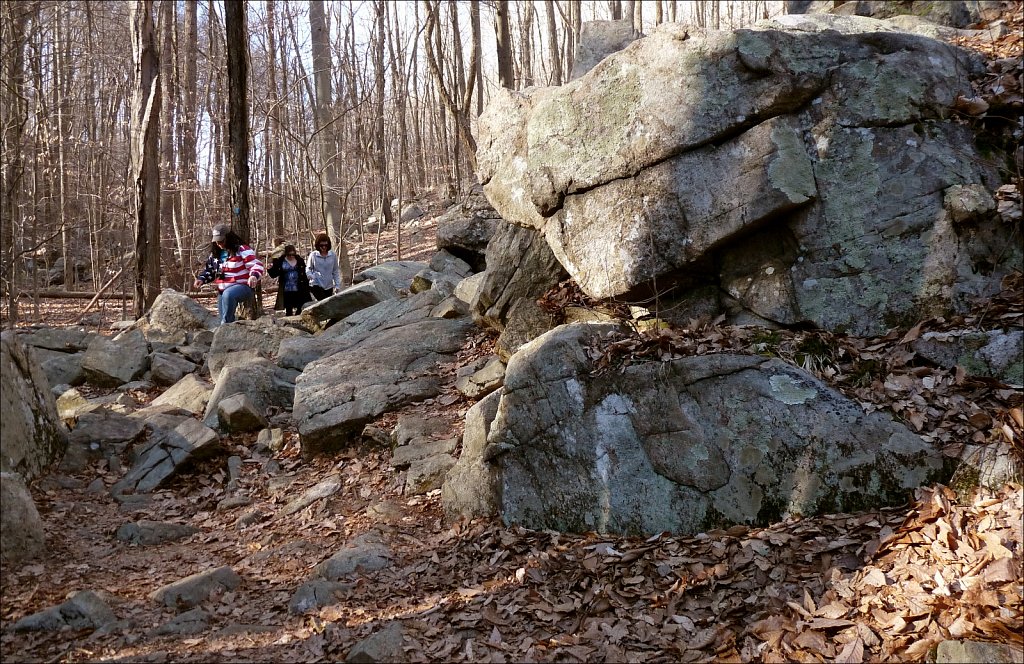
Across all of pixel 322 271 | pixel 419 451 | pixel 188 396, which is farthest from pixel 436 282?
pixel 419 451

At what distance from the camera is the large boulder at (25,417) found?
632 centimetres

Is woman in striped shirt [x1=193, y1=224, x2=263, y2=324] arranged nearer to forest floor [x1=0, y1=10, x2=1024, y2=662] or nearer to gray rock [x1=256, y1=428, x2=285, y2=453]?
gray rock [x1=256, y1=428, x2=285, y2=453]

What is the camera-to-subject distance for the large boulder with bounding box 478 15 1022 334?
5781mm

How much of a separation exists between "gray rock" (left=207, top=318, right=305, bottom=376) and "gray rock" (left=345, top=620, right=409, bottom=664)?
246 inches

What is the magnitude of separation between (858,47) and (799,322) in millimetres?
2597

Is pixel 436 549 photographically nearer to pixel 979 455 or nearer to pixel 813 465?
pixel 813 465

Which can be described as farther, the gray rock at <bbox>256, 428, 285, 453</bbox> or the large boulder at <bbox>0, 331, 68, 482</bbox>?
the gray rock at <bbox>256, 428, 285, 453</bbox>

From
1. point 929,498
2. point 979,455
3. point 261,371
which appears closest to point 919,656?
point 929,498

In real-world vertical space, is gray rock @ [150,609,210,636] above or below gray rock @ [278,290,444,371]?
below

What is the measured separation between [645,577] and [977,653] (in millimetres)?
1859

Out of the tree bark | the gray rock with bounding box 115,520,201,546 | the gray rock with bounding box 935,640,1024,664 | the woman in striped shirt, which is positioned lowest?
the gray rock with bounding box 115,520,201,546

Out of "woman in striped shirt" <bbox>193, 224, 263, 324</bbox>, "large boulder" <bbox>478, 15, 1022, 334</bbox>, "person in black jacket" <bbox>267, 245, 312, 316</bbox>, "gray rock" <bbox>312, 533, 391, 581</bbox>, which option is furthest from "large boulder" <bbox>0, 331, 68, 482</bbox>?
"large boulder" <bbox>478, 15, 1022, 334</bbox>

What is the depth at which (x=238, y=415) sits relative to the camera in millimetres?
7945

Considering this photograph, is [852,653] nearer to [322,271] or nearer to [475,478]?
[475,478]
